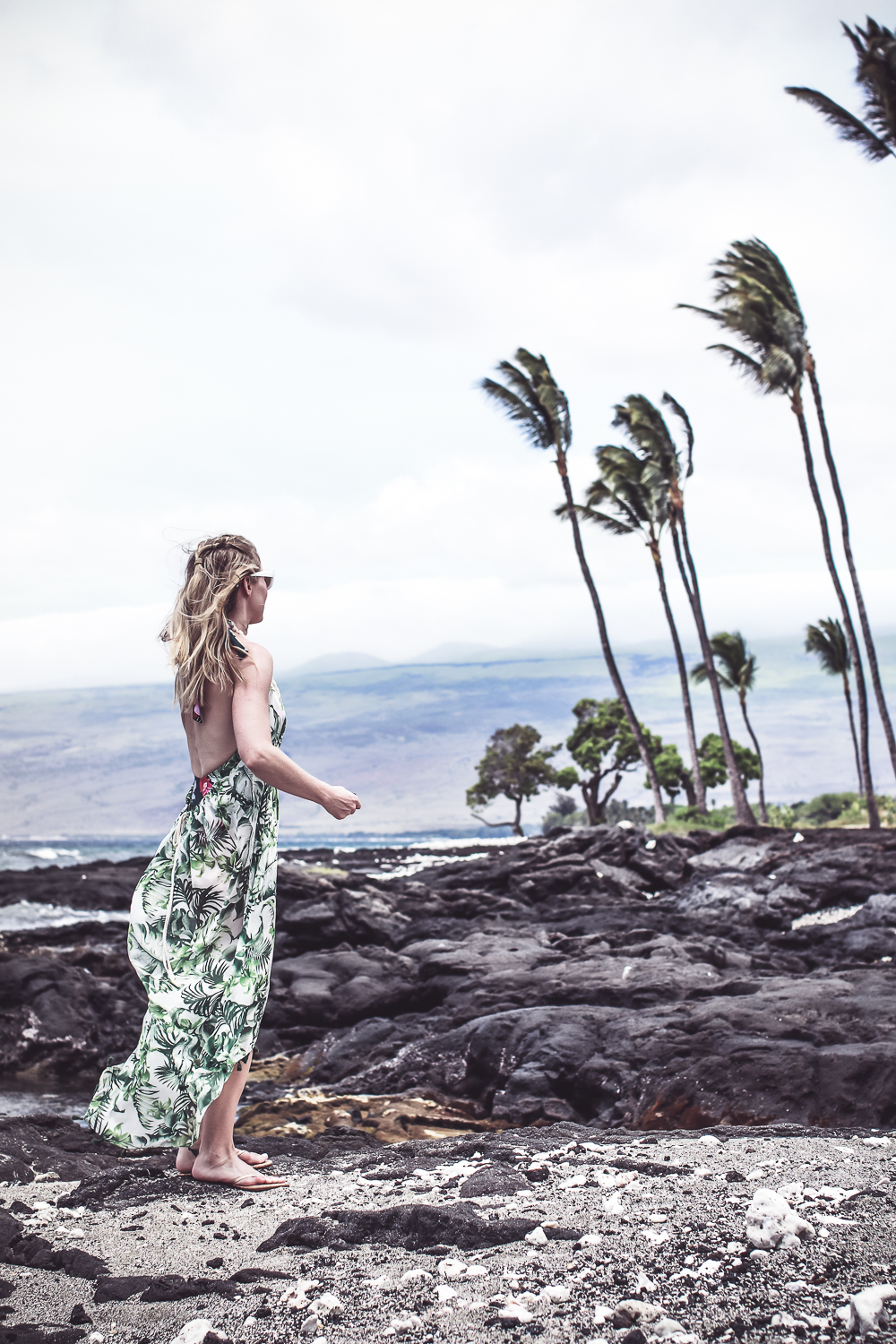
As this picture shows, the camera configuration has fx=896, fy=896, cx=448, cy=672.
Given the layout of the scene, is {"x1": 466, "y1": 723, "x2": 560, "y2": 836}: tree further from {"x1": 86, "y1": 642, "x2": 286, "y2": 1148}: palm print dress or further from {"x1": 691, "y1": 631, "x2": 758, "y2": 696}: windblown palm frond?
{"x1": 86, "y1": 642, "x2": 286, "y2": 1148}: palm print dress

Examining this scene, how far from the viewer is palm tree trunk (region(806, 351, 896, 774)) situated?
23.2m

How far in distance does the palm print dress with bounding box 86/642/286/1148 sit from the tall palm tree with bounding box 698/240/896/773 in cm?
2303

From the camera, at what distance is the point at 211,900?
3.39 metres

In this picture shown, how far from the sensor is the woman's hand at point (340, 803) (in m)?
3.16

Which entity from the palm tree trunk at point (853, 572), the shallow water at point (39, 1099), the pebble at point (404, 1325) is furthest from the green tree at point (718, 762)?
the pebble at point (404, 1325)

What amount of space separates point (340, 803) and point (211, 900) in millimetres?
677

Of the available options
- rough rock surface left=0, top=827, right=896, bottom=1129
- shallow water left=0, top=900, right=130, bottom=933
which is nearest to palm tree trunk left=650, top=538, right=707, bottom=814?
rough rock surface left=0, top=827, right=896, bottom=1129

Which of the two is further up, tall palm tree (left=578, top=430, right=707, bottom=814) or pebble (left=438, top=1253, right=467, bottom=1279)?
tall palm tree (left=578, top=430, right=707, bottom=814)

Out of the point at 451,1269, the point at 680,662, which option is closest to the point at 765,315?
the point at 680,662

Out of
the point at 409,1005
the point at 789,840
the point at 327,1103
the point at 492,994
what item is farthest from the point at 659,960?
the point at 789,840

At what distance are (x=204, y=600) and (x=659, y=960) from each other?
7127mm

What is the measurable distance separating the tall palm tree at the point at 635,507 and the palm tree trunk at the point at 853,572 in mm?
7509

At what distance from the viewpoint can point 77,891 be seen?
25.2 m

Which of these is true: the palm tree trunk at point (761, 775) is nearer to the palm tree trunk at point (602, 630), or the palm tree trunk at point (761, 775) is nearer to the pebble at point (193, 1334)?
the palm tree trunk at point (602, 630)
